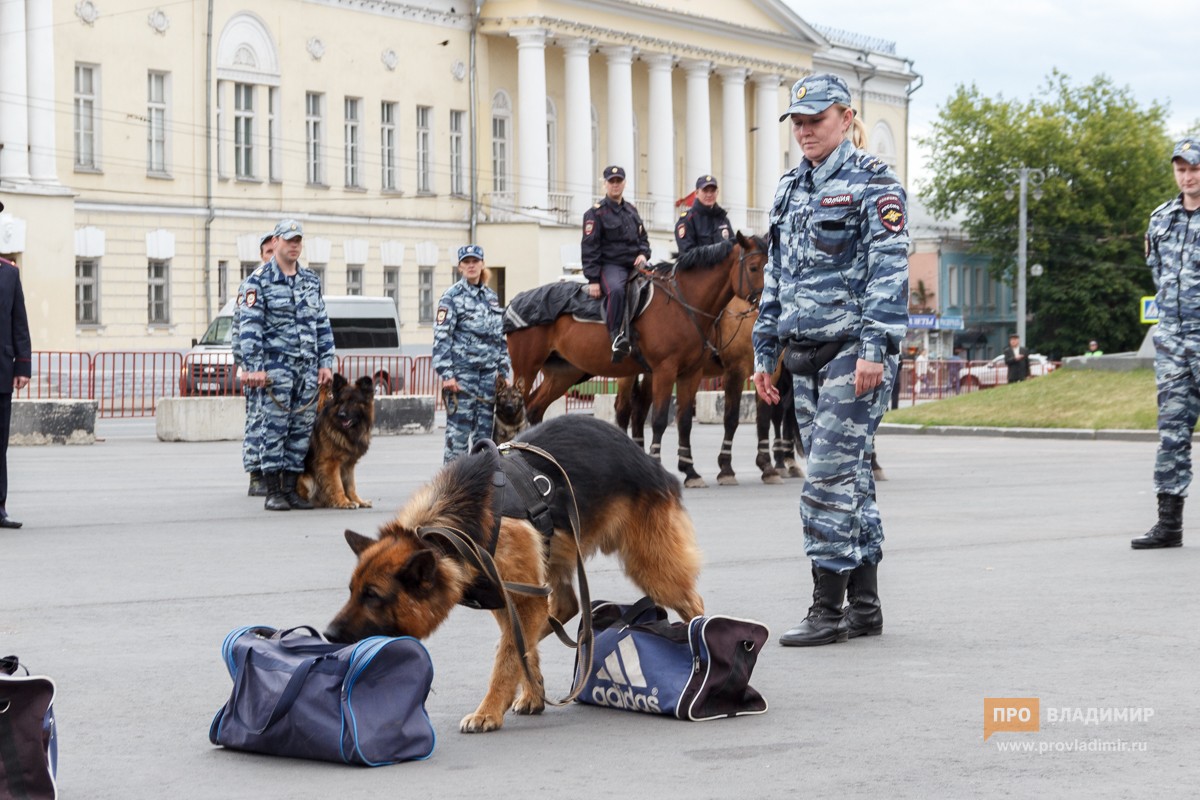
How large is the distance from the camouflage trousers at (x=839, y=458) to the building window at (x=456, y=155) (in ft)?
200

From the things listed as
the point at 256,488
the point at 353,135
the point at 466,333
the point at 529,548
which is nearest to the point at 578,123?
the point at 353,135

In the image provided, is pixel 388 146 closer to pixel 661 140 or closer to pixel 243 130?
pixel 243 130

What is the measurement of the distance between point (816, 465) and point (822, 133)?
1.44m

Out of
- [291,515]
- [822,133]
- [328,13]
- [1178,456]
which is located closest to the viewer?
[822,133]

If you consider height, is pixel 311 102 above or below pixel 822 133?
above

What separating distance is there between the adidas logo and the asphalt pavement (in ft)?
0.20

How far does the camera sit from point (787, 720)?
6.64 meters

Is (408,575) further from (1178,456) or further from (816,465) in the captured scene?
(1178,456)

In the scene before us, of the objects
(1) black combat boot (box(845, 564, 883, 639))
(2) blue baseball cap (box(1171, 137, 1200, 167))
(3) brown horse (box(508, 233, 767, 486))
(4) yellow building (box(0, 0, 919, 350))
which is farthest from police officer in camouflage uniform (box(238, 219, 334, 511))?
(4) yellow building (box(0, 0, 919, 350))

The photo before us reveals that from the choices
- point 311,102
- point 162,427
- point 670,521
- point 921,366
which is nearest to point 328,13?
point 311,102

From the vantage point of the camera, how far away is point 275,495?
15336 millimetres

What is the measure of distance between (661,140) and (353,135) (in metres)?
17.0

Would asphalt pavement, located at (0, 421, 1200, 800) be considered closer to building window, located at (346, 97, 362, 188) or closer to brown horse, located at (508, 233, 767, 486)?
brown horse, located at (508, 233, 767, 486)

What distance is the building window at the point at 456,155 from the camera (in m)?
68.5
